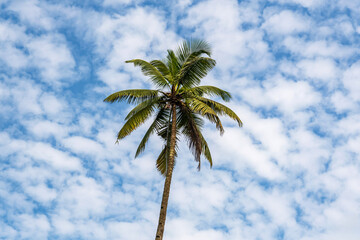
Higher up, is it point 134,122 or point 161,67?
point 161,67

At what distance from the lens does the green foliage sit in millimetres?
17953

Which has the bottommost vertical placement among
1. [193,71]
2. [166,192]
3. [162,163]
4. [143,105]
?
[166,192]

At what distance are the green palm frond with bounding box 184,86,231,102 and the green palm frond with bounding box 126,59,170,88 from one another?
1.21m

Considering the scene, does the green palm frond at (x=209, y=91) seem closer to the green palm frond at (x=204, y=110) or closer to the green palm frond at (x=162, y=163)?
the green palm frond at (x=204, y=110)

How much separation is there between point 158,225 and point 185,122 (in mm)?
5829

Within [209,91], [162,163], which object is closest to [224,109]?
[209,91]

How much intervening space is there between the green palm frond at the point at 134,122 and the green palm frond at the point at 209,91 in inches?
83.7

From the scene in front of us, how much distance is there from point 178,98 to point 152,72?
1.74 metres

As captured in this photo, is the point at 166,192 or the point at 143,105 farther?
the point at 143,105

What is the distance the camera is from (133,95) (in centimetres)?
1803

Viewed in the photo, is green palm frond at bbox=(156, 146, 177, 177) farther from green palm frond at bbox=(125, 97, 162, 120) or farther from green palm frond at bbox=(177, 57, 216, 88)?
green palm frond at bbox=(177, 57, 216, 88)

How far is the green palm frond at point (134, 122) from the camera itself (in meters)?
18.2

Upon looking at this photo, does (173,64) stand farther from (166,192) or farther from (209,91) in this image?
(166,192)

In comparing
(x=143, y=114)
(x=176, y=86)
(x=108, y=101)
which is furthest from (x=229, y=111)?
(x=108, y=101)
